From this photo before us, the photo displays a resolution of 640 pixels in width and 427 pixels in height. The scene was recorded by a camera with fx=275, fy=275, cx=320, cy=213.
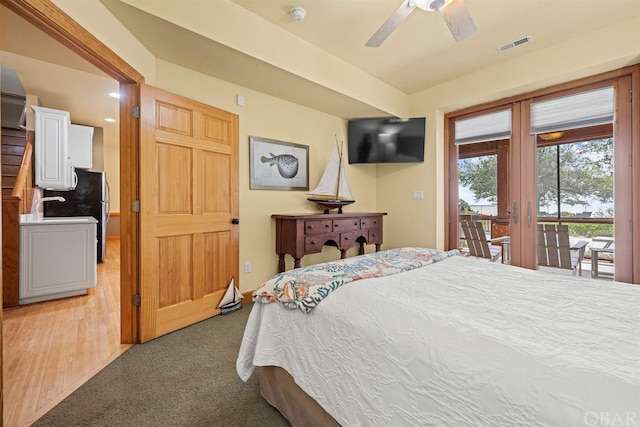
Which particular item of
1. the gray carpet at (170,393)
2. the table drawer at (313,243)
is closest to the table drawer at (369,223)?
the table drawer at (313,243)

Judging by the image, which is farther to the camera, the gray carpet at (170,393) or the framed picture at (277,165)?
the framed picture at (277,165)

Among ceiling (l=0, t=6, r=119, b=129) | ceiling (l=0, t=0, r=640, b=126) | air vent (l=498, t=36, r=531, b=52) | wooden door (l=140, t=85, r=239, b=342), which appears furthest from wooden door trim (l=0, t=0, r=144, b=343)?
air vent (l=498, t=36, r=531, b=52)

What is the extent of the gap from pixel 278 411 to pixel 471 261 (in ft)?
4.93

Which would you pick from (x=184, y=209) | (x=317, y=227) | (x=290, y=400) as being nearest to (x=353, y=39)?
(x=317, y=227)

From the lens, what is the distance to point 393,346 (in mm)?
896

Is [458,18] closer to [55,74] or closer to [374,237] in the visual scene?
[374,237]

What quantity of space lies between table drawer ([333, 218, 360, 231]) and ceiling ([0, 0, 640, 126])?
1438 mm

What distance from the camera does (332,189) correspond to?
11.4 ft

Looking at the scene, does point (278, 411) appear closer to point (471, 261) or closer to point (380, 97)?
point (471, 261)

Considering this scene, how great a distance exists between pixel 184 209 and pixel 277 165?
1204mm

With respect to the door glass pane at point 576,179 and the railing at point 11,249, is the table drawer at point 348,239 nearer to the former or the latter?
the door glass pane at point 576,179

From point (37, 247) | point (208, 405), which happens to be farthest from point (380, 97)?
point (37, 247)

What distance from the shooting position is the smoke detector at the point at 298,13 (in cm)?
226

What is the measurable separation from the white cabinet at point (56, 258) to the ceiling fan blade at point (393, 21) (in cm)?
371
